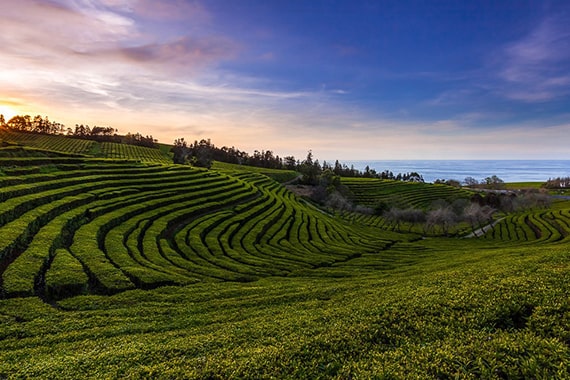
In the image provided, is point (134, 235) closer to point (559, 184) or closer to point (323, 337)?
point (323, 337)

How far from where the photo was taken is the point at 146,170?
54344 millimetres

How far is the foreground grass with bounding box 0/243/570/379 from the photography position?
675cm

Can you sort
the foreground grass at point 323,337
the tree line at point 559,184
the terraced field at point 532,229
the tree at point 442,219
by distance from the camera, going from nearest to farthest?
the foreground grass at point 323,337 < the terraced field at point 532,229 < the tree at point 442,219 < the tree line at point 559,184

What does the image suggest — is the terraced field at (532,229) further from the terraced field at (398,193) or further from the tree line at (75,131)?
the tree line at (75,131)

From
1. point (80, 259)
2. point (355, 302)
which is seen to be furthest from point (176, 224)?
point (355, 302)

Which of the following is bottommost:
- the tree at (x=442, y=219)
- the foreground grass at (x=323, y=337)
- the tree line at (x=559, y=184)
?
the tree at (x=442, y=219)

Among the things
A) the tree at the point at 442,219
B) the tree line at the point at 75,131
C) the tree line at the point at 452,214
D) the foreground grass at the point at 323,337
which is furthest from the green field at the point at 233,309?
the tree line at the point at 75,131

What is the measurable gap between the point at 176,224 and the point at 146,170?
23.2 meters

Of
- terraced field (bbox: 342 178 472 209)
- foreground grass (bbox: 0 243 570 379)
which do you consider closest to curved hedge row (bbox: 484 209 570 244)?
terraced field (bbox: 342 178 472 209)

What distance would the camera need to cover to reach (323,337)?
8.07 meters

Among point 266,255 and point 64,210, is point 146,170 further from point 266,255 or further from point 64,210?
point 266,255

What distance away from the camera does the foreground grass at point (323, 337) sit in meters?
6.75

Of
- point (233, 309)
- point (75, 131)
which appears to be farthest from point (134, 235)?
point (75, 131)

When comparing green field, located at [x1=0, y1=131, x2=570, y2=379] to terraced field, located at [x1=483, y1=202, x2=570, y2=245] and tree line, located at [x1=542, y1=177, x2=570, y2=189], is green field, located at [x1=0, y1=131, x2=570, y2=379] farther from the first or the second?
tree line, located at [x1=542, y1=177, x2=570, y2=189]
